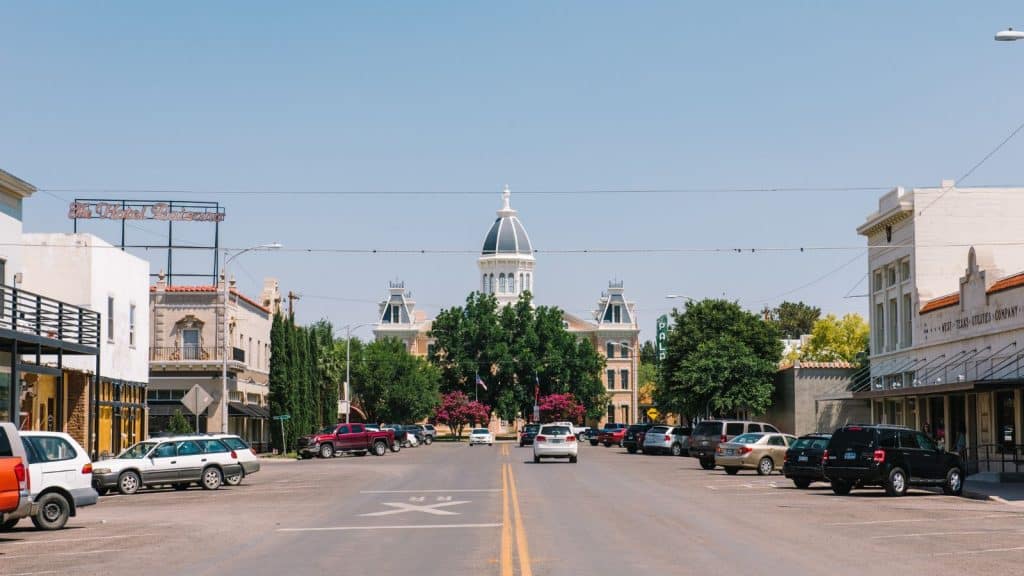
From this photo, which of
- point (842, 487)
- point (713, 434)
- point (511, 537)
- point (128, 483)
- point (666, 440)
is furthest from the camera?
point (666, 440)

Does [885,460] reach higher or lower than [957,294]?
lower

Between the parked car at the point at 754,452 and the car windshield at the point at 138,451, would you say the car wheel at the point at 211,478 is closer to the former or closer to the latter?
the car windshield at the point at 138,451

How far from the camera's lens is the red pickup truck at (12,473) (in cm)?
1977

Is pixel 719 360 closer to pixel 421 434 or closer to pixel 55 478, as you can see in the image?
pixel 421 434

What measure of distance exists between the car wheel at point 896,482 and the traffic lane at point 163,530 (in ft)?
43.0

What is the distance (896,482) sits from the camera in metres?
32.0

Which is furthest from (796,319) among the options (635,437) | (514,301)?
(635,437)

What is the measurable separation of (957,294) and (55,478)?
36473 mm

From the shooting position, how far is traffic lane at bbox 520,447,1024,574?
1622cm

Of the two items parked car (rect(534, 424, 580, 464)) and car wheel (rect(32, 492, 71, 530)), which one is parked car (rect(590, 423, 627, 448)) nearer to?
parked car (rect(534, 424, 580, 464))

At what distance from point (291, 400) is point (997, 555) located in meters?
57.0

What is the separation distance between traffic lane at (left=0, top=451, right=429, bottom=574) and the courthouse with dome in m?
128

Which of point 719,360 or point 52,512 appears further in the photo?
point 719,360

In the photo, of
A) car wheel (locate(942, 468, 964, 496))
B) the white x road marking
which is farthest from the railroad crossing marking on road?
car wheel (locate(942, 468, 964, 496))
